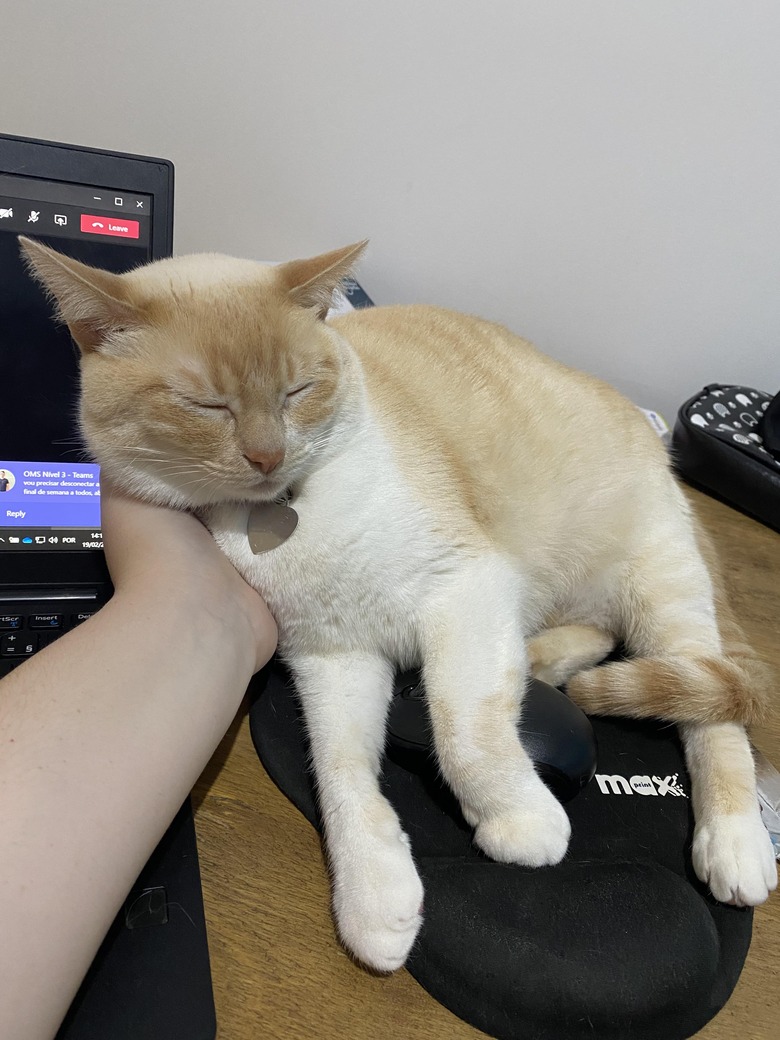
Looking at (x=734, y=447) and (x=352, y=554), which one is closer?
A: (x=352, y=554)

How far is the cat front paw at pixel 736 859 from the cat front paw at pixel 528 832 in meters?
0.14

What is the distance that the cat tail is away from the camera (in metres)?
0.73

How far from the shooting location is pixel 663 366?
145 centimetres

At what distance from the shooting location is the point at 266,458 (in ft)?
2.00

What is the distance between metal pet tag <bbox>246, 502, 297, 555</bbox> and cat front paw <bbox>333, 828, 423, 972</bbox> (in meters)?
0.31

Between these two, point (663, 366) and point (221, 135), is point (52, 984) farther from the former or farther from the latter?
point (663, 366)

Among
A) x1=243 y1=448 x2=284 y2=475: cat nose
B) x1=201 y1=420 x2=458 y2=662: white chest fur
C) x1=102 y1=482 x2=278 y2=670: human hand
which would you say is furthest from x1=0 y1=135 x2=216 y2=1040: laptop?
x1=243 y1=448 x2=284 y2=475: cat nose

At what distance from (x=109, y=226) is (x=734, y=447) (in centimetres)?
108

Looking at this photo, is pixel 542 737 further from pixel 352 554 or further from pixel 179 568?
pixel 179 568

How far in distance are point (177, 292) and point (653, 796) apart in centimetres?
70

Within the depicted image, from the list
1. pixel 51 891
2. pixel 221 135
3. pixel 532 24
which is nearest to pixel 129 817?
pixel 51 891

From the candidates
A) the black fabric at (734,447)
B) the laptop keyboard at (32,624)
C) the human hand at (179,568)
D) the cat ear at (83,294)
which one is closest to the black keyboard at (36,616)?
the laptop keyboard at (32,624)

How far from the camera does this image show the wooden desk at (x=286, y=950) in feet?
1.64

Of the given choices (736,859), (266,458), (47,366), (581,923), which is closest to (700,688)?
(736,859)
